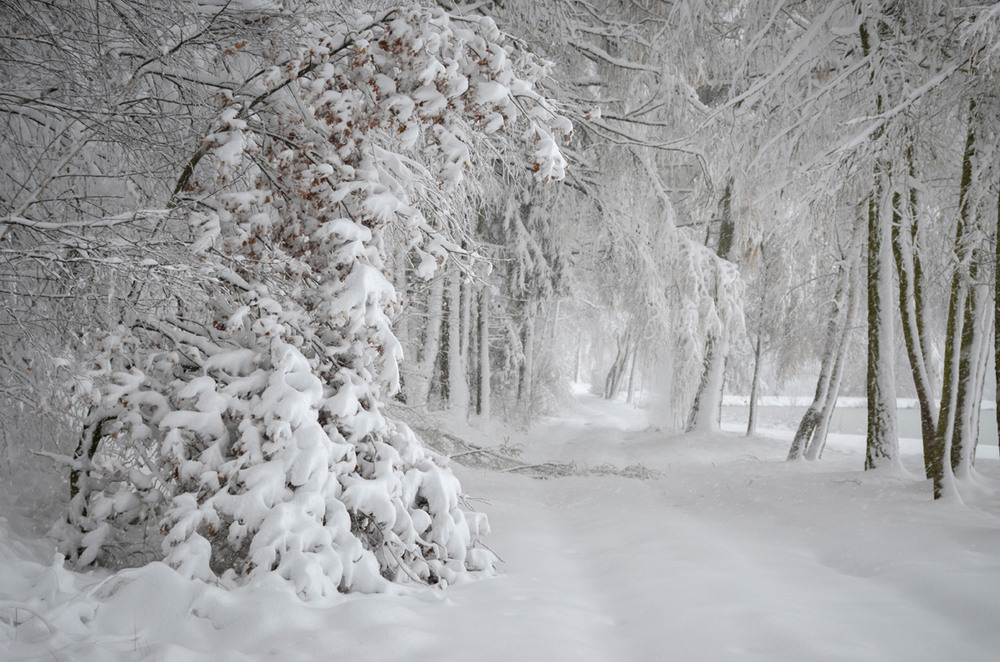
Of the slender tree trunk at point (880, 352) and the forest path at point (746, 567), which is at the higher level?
the slender tree trunk at point (880, 352)

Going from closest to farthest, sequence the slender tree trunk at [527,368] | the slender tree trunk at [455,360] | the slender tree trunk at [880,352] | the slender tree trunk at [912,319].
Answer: the slender tree trunk at [912,319] < the slender tree trunk at [880,352] < the slender tree trunk at [455,360] < the slender tree trunk at [527,368]

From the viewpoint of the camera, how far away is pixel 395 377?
12.6ft

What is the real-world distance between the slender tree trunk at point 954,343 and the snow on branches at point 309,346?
14.8 ft

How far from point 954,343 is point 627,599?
4837 mm

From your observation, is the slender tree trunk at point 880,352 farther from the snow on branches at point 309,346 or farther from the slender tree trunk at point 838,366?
the snow on branches at point 309,346

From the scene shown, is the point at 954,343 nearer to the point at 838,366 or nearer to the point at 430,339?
the point at 838,366

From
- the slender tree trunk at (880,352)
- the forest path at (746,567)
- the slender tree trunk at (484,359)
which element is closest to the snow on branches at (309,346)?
the forest path at (746,567)

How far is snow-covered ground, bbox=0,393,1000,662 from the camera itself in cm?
276

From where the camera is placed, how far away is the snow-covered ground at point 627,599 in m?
2.76

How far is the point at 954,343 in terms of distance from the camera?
6.34m

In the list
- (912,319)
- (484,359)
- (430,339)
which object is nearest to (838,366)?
(912,319)

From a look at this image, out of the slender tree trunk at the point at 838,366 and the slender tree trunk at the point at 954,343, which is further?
the slender tree trunk at the point at 838,366

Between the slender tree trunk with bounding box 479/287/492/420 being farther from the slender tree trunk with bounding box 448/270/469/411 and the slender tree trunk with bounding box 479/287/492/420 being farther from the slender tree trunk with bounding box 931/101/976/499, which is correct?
the slender tree trunk with bounding box 931/101/976/499

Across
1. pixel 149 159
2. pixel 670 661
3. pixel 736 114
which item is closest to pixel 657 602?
pixel 670 661
